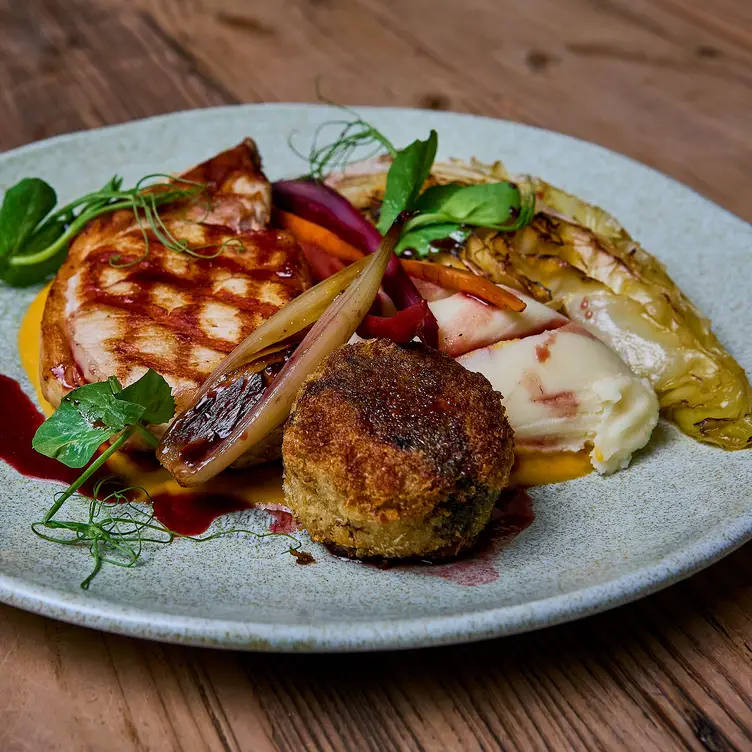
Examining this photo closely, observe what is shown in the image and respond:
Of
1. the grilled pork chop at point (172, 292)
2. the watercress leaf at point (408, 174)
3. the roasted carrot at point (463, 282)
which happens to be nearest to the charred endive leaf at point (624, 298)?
the roasted carrot at point (463, 282)

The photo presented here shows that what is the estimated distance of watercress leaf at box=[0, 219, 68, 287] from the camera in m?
3.88

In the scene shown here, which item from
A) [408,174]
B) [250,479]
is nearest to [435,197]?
[408,174]

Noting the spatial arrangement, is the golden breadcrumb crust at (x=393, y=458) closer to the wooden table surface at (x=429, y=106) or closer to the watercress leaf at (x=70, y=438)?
the wooden table surface at (x=429, y=106)

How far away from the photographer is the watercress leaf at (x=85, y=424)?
9.09 ft

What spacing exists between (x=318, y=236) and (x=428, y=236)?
44 cm

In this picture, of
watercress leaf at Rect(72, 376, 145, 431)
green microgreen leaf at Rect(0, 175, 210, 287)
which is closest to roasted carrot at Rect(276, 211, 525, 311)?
green microgreen leaf at Rect(0, 175, 210, 287)

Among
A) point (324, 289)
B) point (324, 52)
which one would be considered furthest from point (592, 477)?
A: point (324, 52)

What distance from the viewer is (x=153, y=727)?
93.8 inches

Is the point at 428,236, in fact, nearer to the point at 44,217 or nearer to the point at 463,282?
the point at 463,282

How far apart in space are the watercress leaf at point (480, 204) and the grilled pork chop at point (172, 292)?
629 millimetres

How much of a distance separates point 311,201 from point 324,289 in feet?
3.20

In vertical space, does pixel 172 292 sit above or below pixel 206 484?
above

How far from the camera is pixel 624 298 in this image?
3.53 meters

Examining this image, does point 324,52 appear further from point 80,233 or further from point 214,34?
point 80,233
